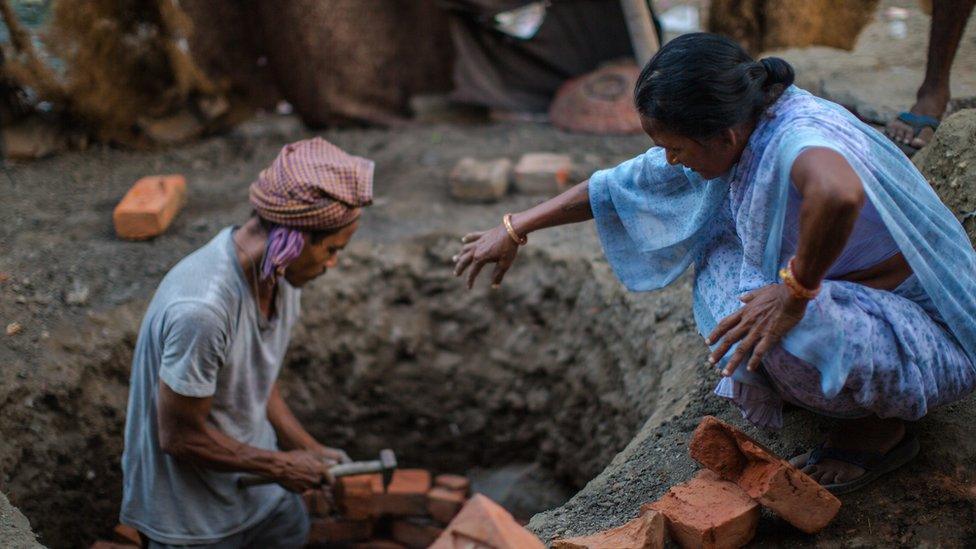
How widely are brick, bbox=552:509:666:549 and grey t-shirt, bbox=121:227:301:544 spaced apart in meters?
1.24

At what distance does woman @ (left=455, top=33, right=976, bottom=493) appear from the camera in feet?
6.41

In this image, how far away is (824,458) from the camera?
2.37 metres

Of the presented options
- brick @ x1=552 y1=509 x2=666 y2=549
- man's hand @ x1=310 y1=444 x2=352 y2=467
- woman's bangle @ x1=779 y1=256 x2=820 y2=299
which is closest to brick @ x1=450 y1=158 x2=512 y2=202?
man's hand @ x1=310 y1=444 x2=352 y2=467

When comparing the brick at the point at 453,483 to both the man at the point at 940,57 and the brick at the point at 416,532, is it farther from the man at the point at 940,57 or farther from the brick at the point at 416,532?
the man at the point at 940,57

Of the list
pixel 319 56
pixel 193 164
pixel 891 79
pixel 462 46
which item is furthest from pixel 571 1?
pixel 193 164

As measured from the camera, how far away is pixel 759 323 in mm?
2031

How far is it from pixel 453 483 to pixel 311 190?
201 centimetres

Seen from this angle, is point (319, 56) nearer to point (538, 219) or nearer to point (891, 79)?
point (891, 79)

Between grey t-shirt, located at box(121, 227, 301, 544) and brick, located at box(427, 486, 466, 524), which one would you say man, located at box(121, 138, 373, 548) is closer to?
grey t-shirt, located at box(121, 227, 301, 544)

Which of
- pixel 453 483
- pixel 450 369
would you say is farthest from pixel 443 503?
pixel 450 369

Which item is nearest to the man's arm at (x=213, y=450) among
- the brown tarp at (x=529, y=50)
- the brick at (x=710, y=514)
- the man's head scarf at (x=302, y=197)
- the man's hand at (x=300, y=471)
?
the man's hand at (x=300, y=471)

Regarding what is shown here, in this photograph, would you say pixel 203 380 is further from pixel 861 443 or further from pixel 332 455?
pixel 861 443

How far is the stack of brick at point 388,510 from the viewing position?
415cm

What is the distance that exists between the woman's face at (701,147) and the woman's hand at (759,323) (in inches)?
12.4
